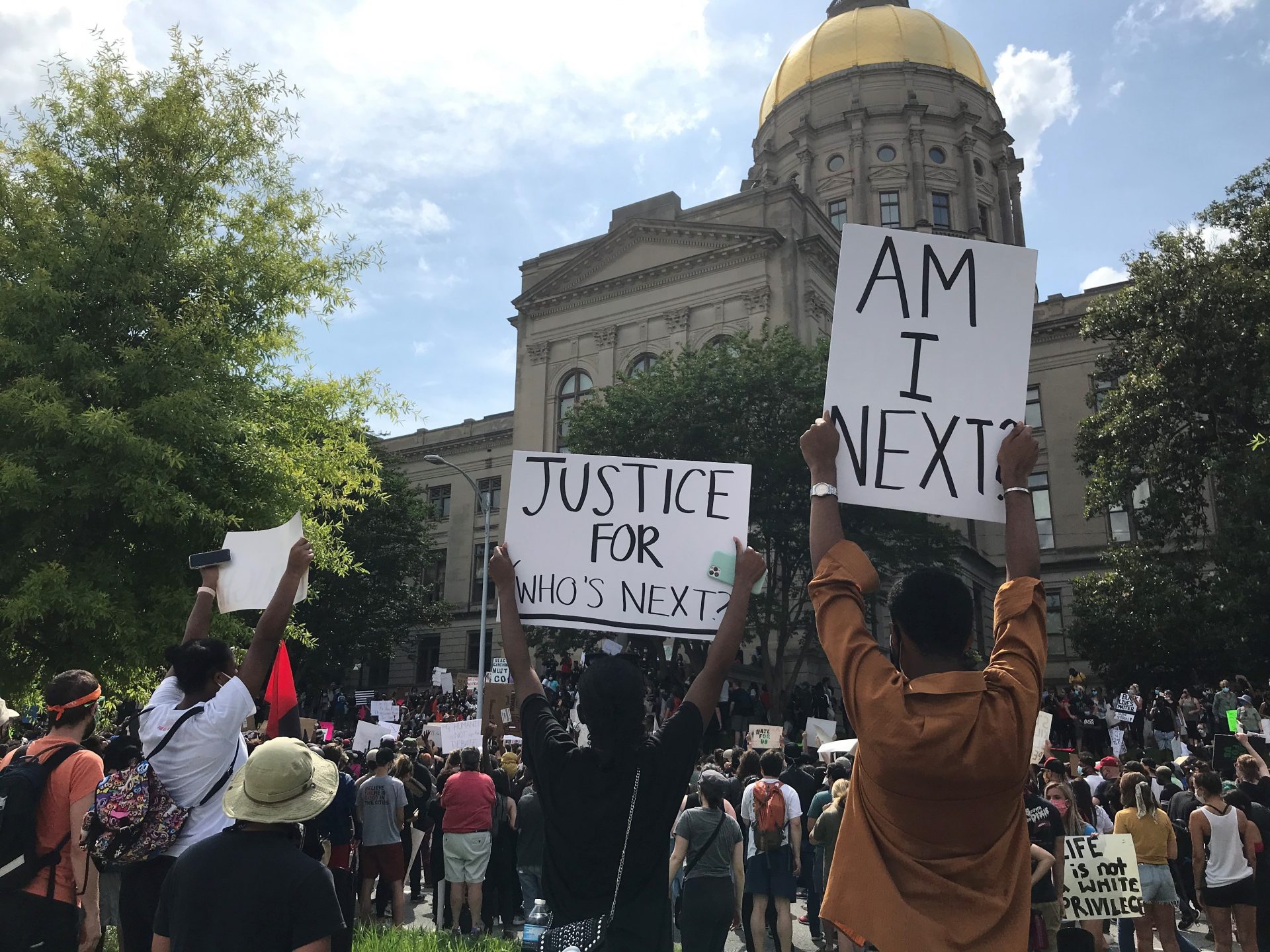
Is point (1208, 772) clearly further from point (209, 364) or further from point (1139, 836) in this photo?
point (209, 364)

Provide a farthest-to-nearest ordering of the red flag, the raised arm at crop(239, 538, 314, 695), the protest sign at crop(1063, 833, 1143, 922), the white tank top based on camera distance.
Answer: the white tank top → the protest sign at crop(1063, 833, 1143, 922) → the red flag → the raised arm at crop(239, 538, 314, 695)

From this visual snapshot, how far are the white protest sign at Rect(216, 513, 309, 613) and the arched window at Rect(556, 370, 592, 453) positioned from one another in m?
40.6

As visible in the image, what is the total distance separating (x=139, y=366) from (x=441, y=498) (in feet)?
151

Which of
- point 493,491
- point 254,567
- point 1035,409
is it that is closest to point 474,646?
point 493,491

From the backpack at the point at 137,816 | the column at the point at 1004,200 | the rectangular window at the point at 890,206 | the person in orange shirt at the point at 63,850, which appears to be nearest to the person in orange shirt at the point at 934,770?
the backpack at the point at 137,816

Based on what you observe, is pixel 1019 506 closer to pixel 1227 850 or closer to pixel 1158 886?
pixel 1227 850

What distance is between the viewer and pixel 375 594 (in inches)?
1745

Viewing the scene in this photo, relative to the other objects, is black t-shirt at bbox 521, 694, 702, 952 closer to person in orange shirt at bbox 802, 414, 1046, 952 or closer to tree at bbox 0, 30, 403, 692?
person in orange shirt at bbox 802, 414, 1046, 952

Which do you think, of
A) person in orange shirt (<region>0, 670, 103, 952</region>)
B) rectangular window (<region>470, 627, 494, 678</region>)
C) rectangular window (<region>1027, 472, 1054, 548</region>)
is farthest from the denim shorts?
rectangular window (<region>470, 627, 494, 678</region>)

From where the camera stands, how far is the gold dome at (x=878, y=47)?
59531mm

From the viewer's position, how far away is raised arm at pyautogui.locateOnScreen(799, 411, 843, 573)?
2756mm

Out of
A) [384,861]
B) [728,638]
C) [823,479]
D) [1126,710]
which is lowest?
[384,861]

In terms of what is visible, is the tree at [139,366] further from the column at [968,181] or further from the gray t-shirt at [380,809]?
the column at [968,181]

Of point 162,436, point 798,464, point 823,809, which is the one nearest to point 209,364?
point 162,436
